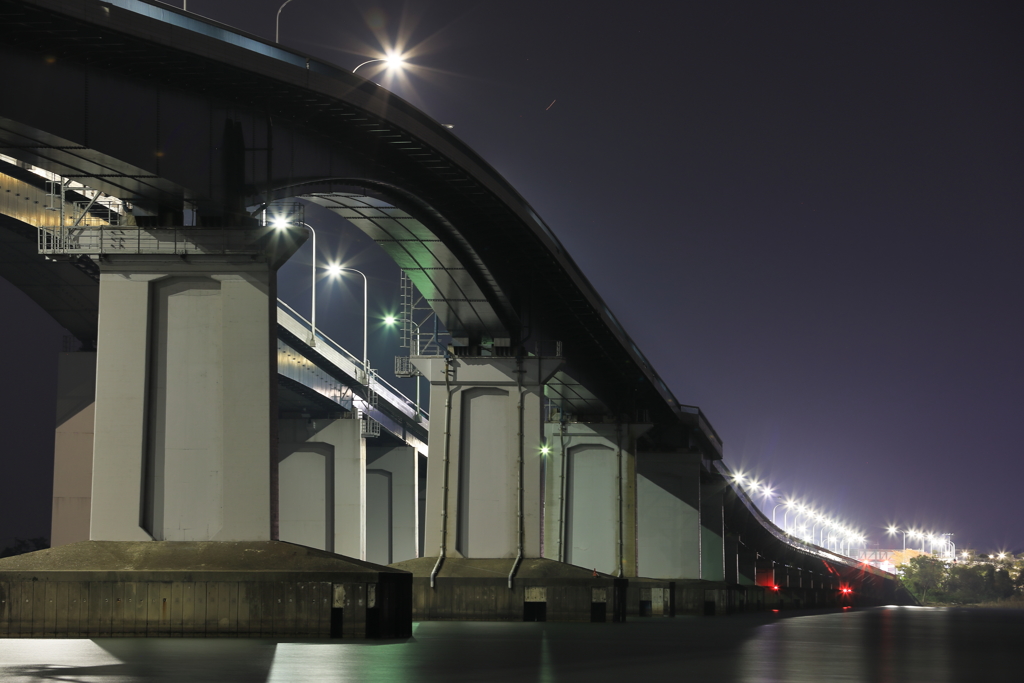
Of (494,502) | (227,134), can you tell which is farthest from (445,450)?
(227,134)

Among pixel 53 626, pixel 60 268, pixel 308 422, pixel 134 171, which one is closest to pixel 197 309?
pixel 134 171

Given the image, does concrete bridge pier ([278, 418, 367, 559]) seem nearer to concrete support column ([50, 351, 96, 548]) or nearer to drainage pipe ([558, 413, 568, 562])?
drainage pipe ([558, 413, 568, 562])

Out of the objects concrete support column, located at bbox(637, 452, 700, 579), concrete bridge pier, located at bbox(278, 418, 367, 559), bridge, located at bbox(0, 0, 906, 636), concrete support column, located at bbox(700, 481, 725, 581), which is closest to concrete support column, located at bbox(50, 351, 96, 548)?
bridge, located at bbox(0, 0, 906, 636)

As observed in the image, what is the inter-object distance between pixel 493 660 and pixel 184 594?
9.01 meters

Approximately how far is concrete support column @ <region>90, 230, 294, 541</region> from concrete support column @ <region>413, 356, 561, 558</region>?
2484 centimetres

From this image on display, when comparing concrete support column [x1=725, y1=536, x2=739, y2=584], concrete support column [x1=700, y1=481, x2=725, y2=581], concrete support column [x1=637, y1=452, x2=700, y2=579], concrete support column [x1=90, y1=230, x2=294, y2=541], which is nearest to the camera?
concrete support column [x1=90, y1=230, x2=294, y2=541]

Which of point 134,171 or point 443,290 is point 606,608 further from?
point 134,171

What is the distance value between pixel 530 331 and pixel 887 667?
35666 millimetres

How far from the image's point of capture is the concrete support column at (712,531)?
119 meters

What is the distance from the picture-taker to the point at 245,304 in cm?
3734

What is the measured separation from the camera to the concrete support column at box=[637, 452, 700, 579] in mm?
101500

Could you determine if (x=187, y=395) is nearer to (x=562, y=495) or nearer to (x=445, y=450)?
(x=445, y=450)

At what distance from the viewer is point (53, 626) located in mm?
33344

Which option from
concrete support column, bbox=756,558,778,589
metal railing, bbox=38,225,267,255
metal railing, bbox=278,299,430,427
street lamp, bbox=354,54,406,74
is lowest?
concrete support column, bbox=756,558,778,589
